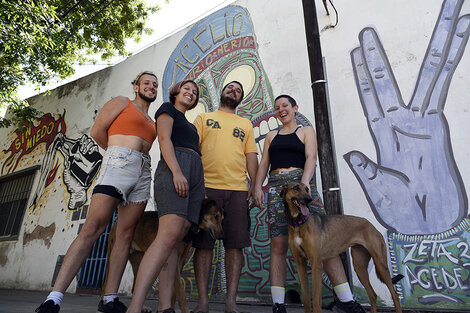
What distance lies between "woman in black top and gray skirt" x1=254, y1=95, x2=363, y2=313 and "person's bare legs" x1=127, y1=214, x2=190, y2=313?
996 millimetres

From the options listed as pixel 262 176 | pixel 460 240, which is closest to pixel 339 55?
pixel 262 176

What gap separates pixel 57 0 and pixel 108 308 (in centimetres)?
825

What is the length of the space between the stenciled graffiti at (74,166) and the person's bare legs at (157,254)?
5515 mm

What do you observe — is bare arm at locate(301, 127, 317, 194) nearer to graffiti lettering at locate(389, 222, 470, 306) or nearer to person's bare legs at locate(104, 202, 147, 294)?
person's bare legs at locate(104, 202, 147, 294)

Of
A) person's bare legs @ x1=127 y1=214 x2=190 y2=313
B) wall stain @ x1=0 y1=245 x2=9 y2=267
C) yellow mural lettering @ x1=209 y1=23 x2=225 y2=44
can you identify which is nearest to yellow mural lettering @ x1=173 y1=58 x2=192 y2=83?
Result: yellow mural lettering @ x1=209 y1=23 x2=225 y2=44

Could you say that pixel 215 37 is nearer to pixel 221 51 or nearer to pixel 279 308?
pixel 221 51

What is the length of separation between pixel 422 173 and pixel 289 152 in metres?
1.75

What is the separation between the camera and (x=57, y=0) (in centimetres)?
775

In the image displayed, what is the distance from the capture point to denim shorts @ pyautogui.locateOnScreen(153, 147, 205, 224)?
2037mm

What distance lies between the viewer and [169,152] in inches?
83.2

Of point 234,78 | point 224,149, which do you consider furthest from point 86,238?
point 234,78

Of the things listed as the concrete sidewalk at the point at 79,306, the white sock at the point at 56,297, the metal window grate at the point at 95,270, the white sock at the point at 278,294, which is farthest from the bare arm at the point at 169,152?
the metal window grate at the point at 95,270

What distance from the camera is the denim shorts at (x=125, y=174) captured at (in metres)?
2.30

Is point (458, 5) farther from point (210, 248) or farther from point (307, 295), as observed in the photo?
point (210, 248)
